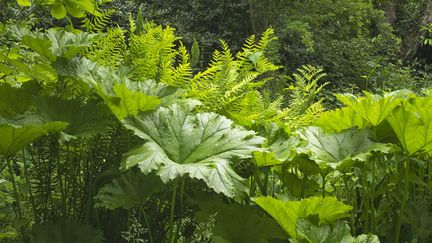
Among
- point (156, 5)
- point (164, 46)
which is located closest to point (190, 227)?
point (164, 46)

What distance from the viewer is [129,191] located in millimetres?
1274

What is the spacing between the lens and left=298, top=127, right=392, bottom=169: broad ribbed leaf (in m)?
1.26

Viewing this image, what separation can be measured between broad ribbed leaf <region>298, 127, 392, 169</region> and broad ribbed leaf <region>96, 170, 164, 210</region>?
0.37m

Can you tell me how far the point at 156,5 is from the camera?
26.0 ft

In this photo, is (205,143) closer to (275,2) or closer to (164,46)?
(164,46)

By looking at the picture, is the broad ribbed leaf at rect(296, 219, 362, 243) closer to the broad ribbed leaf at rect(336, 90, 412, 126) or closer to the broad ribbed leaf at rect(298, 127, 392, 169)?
the broad ribbed leaf at rect(298, 127, 392, 169)

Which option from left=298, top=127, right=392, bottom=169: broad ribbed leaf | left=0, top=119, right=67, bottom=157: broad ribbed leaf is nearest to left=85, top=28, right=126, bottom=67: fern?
left=0, top=119, right=67, bottom=157: broad ribbed leaf

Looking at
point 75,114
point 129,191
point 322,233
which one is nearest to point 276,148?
point 322,233

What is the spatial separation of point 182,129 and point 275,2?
6234mm

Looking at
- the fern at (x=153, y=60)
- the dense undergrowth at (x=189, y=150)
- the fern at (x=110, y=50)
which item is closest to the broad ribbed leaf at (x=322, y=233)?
the dense undergrowth at (x=189, y=150)

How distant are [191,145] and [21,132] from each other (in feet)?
1.23

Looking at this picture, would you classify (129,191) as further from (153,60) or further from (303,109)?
(303,109)

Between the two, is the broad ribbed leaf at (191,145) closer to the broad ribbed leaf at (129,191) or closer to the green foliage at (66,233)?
the broad ribbed leaf at (129,191)

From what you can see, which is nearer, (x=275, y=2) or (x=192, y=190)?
(x=192, y=190)
